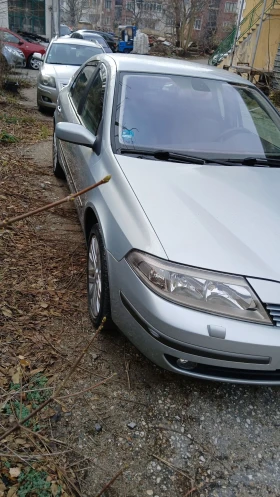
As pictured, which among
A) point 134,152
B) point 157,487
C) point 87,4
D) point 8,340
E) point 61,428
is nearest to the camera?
point 157,487

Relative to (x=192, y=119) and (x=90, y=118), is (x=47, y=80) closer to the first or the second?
(x=90, y=118)

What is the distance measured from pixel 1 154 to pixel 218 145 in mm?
3779

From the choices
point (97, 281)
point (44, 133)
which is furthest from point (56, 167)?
point (97, 281)

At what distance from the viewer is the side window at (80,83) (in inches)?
156

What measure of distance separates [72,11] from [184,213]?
6323cm

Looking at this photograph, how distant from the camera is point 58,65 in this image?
905 centimetres

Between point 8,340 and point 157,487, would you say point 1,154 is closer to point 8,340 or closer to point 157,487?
point 8,340

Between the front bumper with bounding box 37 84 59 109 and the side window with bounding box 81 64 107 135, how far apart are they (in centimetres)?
530

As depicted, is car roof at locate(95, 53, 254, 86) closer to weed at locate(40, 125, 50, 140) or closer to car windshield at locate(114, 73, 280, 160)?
car windshield at locate(114, 73, 280, 160)

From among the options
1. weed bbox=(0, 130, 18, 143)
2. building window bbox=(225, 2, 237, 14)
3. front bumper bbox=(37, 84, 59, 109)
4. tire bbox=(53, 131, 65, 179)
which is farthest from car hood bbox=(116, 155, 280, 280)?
building window bbox=(225, 2, 237, 14)

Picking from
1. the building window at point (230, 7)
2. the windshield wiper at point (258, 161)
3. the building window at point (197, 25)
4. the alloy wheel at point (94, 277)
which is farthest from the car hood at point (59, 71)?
the building window at point (230, 7)

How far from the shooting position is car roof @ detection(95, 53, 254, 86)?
325 cm

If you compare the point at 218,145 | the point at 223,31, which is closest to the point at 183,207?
the point at 218,145

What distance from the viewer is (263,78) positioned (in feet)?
42.7
